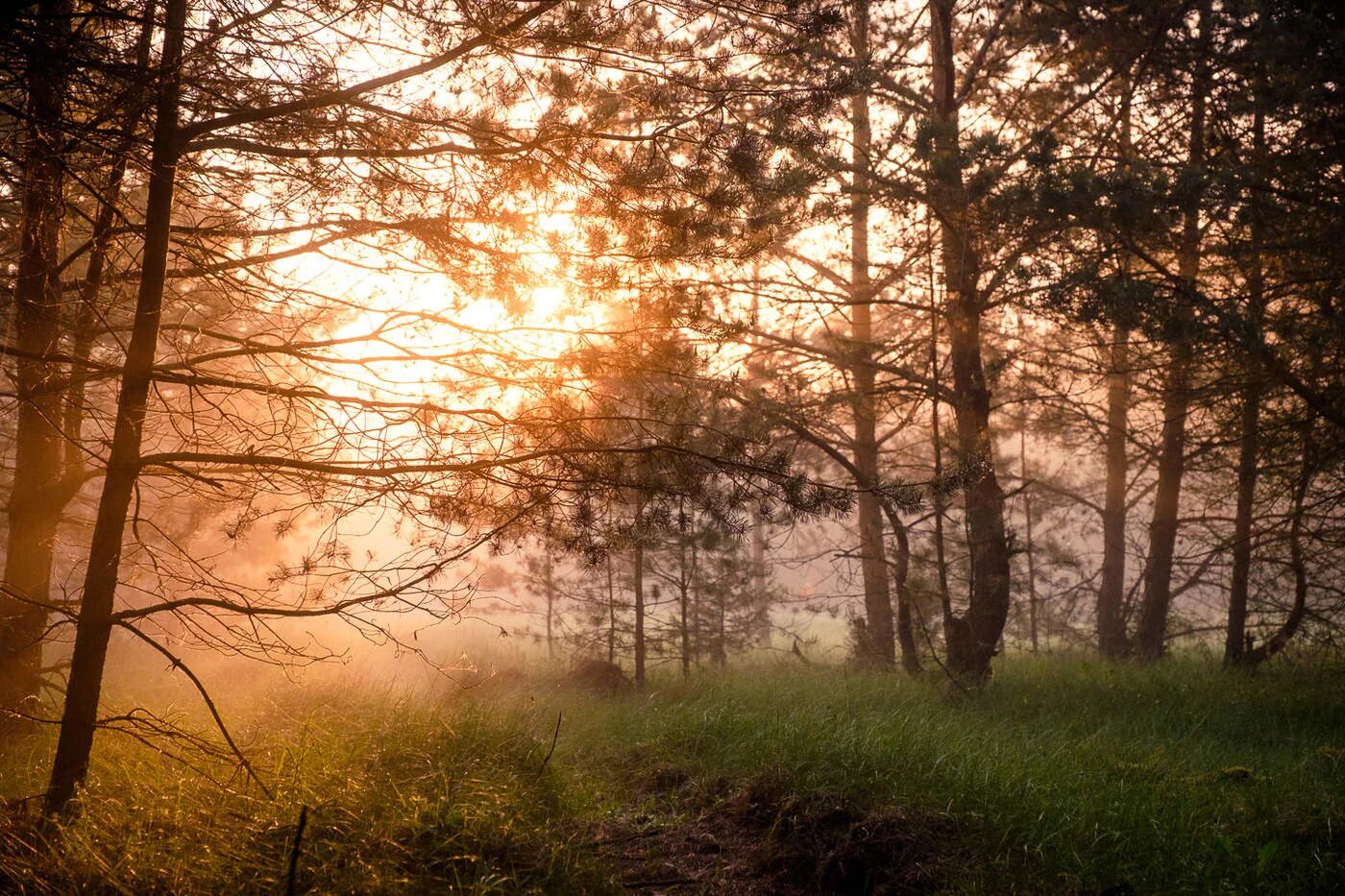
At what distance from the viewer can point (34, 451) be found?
22.3 feet

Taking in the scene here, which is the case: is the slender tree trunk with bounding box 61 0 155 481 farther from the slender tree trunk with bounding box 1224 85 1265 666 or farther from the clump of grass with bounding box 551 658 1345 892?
the slender tree trunk with bounding box 1224 85 1265 666

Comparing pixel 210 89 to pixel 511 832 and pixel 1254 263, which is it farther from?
pixel 1254 263

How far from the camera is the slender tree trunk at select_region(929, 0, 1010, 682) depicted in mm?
9227

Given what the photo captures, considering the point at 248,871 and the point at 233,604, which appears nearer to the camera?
the point at 248,871

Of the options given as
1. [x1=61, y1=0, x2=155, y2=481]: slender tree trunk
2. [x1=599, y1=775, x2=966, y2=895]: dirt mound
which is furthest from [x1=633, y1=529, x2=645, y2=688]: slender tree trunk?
[x1=61, y1=0, x2=155, y2=481]: slender tree trunk

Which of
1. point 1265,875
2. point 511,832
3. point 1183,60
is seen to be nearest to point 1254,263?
point 1183,60

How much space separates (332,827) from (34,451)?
16.5ft

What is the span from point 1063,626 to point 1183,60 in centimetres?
1277

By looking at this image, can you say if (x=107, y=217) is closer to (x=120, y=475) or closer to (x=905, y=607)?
(x=120, y=475)

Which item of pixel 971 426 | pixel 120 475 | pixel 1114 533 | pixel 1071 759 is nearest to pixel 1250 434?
pixel 971 426

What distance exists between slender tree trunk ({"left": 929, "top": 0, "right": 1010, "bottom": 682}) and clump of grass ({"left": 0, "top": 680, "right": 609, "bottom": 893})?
5.97m

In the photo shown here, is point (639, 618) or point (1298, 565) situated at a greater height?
point (1298, 565)

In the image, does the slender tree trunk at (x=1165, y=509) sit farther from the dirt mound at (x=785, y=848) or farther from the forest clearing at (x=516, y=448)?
the dirt mound at (x=785, y=848)

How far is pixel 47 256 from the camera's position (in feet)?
15.9
